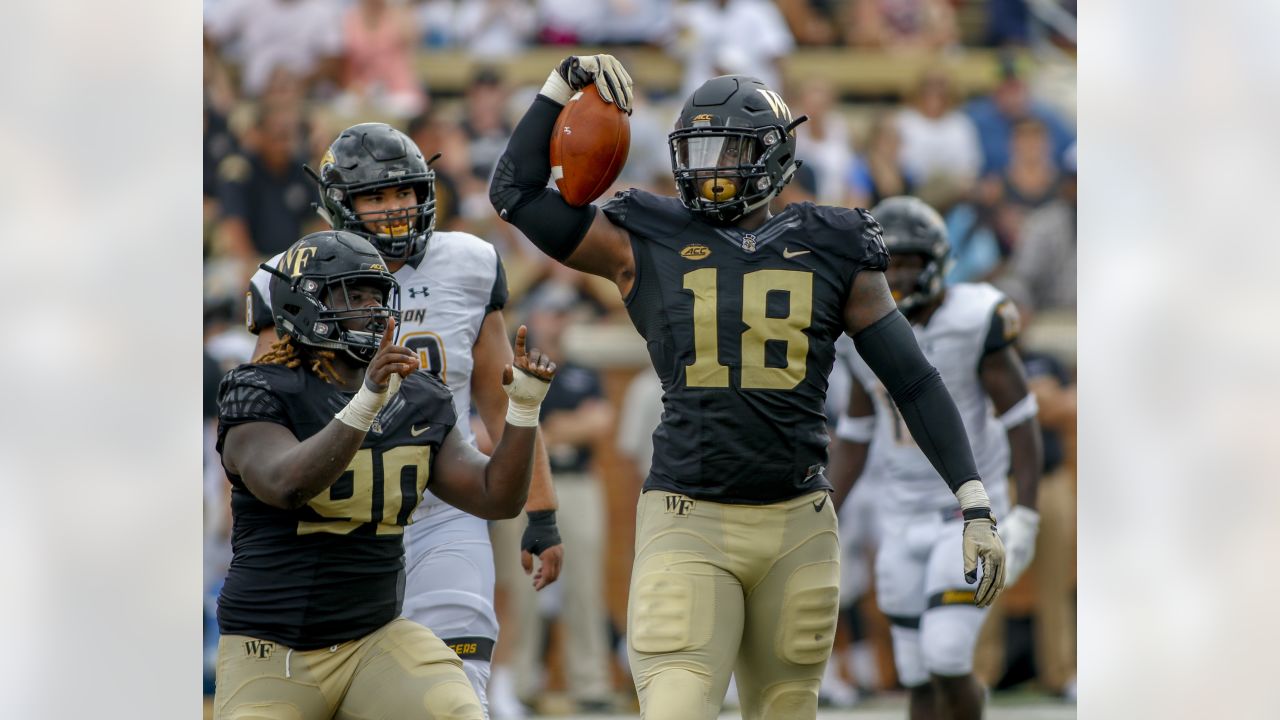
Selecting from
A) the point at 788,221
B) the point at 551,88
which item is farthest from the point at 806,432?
the point at 551,88

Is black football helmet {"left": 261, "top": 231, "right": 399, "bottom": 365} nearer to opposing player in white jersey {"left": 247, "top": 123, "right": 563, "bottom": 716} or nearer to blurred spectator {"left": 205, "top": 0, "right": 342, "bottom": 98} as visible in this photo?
opposing player in white jersey {"left": 247, "top": 123, "right": 563, "bottom": 716}

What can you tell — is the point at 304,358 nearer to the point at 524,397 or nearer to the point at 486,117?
the point at 524,397

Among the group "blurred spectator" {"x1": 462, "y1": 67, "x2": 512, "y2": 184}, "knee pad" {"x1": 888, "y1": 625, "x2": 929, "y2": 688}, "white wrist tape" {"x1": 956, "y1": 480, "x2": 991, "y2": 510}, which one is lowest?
"knee pad" {"x1": 888, "y1": 625, "x2": 929, "y2": 688}

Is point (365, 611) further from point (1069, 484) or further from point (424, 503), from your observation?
point (1069, 484)

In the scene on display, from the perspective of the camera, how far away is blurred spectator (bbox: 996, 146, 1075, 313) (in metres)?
8.98

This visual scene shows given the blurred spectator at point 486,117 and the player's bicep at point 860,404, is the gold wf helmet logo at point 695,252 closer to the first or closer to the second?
the player's bicep at point 860,404

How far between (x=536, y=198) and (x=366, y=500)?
34.2 inches

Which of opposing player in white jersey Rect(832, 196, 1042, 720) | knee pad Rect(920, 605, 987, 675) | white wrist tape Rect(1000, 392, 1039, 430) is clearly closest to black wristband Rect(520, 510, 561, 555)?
opposing player in white jersey Rect(832, 196, 1042, 720)

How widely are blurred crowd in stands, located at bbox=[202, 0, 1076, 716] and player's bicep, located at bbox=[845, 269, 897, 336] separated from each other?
4.09m

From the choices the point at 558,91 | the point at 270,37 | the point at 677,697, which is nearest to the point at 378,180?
the point at 558,91

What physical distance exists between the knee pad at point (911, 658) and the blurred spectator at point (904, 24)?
12.6 feet

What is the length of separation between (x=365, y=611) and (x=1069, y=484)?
5.90 m

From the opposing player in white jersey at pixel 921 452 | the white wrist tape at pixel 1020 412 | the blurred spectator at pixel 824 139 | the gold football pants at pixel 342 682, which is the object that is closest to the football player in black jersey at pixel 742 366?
the gold football pants at pixel 342 682

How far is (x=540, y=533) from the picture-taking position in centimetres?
491
